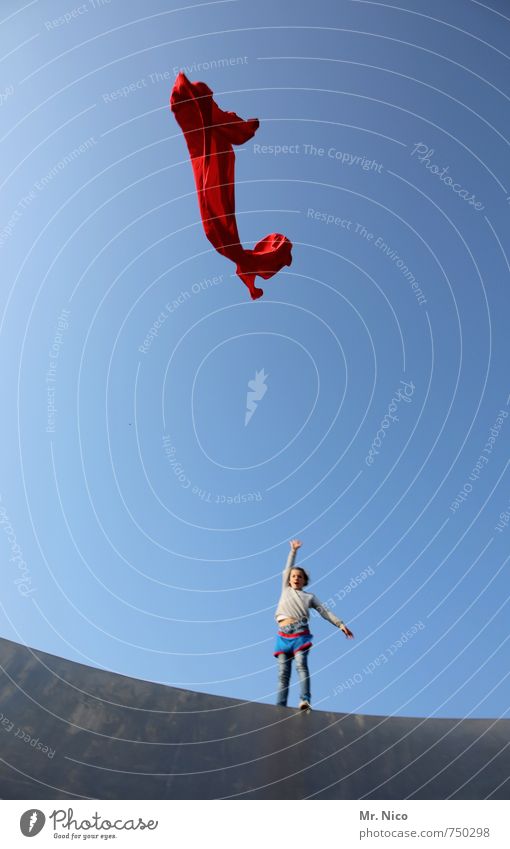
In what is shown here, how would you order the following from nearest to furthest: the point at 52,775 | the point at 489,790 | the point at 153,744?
the point at 52,775 → the point at 489,790 → the point at 153,744

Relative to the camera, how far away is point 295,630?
7.67m

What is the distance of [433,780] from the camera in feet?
18.1

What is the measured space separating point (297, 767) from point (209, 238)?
234 inches

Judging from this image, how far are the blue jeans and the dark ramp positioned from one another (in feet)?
0.98

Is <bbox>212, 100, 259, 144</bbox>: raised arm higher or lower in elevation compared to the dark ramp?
higher

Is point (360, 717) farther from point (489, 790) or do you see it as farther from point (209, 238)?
point (209, 238)

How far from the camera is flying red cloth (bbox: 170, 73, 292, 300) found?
299 inches

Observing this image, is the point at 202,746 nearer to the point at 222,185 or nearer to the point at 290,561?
the point at 290,561

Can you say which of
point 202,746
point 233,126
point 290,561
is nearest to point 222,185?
point 233,126

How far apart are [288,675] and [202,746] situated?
1939 mm

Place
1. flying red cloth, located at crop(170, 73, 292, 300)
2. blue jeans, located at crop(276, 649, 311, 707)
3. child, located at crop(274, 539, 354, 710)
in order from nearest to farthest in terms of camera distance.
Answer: blue jeans, located at crop(276, 649, 311, 707), child, located at crop(274, 539, 354, 710), flying red cloth, located at crop(170, 73, 292, 300)

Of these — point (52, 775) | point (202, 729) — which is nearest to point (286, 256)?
point (202, 729)

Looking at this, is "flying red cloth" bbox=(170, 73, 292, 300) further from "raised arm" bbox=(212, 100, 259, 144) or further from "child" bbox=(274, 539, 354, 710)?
"child" bbox=(274, 539, 354, 710)

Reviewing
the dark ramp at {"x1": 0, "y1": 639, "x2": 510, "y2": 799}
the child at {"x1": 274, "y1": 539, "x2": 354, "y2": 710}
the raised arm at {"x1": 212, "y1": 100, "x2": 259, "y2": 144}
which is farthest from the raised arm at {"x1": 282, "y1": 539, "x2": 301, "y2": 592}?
the raised arm at {"x1": 212, "y1": 100, "x2": 259, "y2": 144}
